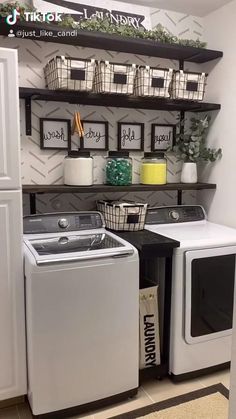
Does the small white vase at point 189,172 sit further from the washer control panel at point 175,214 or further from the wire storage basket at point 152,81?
the wire storage basket at point 152,81

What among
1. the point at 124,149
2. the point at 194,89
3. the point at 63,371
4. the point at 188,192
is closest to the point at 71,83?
the point at 124,149

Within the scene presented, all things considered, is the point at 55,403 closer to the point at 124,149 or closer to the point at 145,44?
the point at 124,149

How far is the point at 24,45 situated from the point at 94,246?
1424 mm

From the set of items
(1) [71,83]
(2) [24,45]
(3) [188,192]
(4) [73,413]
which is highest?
(2) [24,45]

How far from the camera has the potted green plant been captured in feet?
9.37

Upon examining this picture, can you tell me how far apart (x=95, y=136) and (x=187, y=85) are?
75cm

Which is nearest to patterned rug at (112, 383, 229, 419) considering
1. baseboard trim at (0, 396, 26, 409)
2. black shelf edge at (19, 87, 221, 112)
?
baseboard trim at (0, 396, 26, 409)

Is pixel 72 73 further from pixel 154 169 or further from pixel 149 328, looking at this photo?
pixel 149 328

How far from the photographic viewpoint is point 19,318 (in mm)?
2018

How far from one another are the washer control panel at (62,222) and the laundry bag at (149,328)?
60 centimetres

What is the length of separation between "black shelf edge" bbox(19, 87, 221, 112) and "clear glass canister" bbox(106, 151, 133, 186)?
1.21ft

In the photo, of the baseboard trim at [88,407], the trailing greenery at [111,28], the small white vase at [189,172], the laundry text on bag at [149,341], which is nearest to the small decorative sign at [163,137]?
the small white vase at [189,172]

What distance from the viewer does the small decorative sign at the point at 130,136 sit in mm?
2807

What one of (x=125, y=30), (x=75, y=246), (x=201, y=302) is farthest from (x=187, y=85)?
(x=201, y=302)
